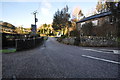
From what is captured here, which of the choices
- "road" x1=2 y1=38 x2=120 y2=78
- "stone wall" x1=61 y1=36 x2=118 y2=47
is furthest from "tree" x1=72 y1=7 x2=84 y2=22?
"road" x1=2 y1=38 x2=120 y2=78

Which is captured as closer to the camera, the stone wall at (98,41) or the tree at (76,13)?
the stone wall at (98,41)

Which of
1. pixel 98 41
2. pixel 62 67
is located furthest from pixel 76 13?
pixel 62 67

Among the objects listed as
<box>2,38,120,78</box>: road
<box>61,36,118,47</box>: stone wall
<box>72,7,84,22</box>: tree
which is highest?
<box>72,7,84,22</box>: tree

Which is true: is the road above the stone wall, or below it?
below

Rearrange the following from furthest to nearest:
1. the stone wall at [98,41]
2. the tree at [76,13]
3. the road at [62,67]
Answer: the tree at [76,13], the stone wall at [98,41], the road at [62,67]

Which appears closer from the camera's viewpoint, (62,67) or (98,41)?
(62,67)

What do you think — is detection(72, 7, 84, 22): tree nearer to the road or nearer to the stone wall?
the stone wall

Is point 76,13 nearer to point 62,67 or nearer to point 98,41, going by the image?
point 98,41

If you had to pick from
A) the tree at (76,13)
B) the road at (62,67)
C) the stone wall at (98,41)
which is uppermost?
the tree at (76,13)

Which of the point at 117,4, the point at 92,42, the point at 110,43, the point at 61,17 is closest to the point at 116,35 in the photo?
the point at 110,43

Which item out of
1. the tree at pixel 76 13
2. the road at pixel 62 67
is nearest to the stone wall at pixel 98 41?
the road at pixel 62 67

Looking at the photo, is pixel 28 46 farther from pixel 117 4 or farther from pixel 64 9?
pixel 64 9

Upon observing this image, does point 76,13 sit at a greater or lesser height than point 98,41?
greater

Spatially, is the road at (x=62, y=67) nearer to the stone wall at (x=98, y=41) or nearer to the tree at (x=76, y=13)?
the stone wall at (x=98, y=41)
